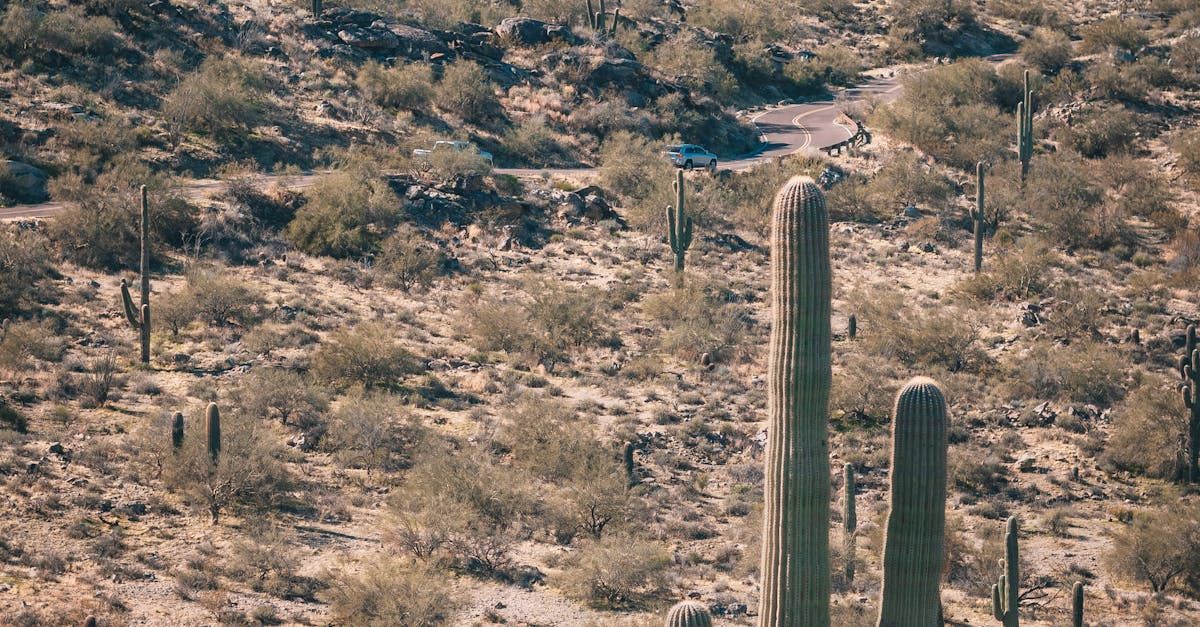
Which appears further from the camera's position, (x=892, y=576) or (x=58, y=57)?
(x=58, y=57)

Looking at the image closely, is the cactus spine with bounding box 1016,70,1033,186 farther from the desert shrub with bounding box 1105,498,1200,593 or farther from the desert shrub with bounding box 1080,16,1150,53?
the desert shrub with bounding box 1105,498,1200,593

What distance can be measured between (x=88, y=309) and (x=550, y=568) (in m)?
15.7

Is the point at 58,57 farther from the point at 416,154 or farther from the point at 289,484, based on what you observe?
the point at 289,484

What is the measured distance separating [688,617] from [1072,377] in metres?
17.9

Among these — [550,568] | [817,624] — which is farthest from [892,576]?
[550,568]

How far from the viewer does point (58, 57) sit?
49.8 m

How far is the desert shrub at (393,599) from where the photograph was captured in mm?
21578

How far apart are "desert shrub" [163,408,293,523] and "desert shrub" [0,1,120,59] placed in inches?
1072

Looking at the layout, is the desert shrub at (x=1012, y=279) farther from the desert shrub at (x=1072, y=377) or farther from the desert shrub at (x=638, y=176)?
the desert shrub at (x=638, y=176)

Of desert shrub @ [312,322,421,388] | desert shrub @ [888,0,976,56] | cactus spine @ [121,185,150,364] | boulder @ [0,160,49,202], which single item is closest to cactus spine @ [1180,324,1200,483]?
desert shrub @ [312,322,421,388]

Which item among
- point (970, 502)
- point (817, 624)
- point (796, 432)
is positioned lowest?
point (970, 502)

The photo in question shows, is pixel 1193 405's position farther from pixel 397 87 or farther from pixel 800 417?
pixel 397 87

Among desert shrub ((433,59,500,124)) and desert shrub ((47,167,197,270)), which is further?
desert shrub ((433,59,500,124))

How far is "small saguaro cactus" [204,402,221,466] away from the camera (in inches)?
1032
